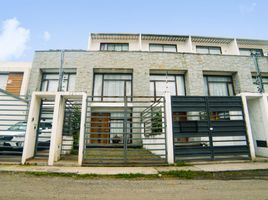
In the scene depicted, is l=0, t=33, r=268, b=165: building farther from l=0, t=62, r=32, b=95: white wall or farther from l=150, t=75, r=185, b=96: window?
l=0, t=62, r=32, b=95: white wall

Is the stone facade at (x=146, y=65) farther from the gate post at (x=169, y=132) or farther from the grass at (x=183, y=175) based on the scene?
the grass at (x=183, y=175)

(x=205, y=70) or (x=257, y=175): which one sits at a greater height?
(x=205, y=70)

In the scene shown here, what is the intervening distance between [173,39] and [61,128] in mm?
14110

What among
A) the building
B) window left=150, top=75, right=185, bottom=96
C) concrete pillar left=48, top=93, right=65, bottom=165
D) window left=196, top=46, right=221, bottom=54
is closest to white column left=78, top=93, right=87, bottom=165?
the building

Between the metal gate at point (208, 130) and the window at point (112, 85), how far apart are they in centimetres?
664

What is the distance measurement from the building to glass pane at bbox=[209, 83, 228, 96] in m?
0.09

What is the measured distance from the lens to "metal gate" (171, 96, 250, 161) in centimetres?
679

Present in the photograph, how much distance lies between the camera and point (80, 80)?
12703 millimetres

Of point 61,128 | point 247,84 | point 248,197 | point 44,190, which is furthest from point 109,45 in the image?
point 248,197

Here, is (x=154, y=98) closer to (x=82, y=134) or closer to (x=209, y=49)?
(x=82, y=134)

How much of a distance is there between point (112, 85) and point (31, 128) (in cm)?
754

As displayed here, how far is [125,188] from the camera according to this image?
13.0 ft

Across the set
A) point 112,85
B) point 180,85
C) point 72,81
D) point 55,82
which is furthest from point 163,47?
point 55,82

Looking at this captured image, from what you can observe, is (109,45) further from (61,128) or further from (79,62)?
(61,128)
